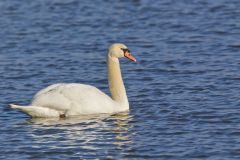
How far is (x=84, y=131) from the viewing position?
531 inches

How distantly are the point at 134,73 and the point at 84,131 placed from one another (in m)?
4.43

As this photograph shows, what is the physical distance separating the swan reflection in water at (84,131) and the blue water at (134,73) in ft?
0.04

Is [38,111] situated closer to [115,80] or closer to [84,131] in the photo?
[84,131]

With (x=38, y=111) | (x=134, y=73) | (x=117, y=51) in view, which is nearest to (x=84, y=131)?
(x=38, y=111)

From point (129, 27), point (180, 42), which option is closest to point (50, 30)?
point (129, 27)

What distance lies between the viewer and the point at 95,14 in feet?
79.3

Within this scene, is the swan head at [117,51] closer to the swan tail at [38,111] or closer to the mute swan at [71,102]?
the mute swan at [71,102]

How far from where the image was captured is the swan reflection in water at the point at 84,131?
12758 millimetres

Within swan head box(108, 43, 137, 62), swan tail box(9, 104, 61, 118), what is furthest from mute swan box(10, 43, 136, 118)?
swan head box(108, 43, 137, 62)

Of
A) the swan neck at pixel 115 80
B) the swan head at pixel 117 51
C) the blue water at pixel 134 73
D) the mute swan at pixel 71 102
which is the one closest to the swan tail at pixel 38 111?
the mute swan at pixel 71 102

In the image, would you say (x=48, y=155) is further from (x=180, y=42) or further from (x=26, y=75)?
(x=180, y=42)

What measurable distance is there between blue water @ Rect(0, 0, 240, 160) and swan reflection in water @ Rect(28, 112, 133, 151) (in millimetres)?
13

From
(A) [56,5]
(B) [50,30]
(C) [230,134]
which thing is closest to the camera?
(C) [230,134]

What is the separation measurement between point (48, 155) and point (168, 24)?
10.6m
